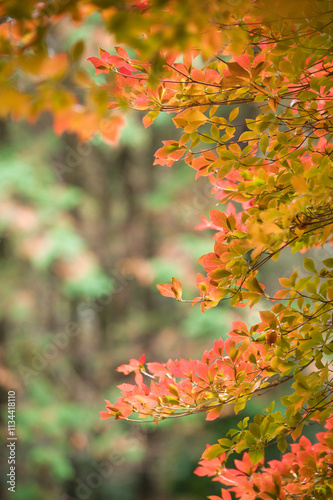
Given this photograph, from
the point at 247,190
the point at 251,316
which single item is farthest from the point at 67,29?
the point at 247,190

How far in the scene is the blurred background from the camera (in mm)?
3816

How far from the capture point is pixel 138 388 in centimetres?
92

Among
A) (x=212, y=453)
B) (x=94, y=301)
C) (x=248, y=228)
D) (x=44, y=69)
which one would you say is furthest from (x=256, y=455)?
(x=94, y=301)

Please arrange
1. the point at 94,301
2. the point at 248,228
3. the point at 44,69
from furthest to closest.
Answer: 1. the point at 94,301
2. the point at 248,228
3. the point at 44,69

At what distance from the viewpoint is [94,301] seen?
4.78 meters

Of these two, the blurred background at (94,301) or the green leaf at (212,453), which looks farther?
the blurred background at (94,301)

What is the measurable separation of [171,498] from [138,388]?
4567 millimetres

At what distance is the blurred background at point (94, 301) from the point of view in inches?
150

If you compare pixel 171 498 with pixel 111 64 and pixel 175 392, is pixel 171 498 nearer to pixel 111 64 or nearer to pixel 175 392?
pixel 175 392

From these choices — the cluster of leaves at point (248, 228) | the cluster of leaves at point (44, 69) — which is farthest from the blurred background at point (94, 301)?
the cluster of leaves at point (44, 69)

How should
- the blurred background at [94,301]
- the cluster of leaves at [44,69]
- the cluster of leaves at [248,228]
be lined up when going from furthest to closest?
the blurred background at [94,301] → the cluster of leaves at [248,228] → the cluster of leaves at [44,69]

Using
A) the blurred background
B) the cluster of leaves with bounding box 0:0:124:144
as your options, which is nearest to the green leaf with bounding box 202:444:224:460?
the cluster of leaves with bounding box 0:0:124:144

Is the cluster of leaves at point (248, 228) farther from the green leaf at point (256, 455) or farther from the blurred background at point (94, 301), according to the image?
the blurred background at point (94, 301)

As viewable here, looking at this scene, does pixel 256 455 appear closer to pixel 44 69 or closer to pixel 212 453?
pixel 212 453
